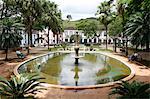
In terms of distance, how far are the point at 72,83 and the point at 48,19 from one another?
37948mm

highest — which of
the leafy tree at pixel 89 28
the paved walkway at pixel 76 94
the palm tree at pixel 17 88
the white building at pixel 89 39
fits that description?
the leafy tree at pixel 89 28

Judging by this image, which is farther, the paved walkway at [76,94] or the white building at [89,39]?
the white building at [89,39]

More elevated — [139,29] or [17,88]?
[139,29]

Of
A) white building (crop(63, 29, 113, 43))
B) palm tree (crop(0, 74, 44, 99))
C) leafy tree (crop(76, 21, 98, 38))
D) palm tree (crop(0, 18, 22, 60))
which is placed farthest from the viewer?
white building (crop(63, 29, 113, 43))

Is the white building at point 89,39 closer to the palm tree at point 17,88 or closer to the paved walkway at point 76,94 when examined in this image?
the paved walkway at point 76,94

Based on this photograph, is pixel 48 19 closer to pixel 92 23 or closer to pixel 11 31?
pixel 11 31

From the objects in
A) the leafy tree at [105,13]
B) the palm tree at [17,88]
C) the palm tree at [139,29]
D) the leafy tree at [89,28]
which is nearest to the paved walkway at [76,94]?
the palm tree at [17,88]

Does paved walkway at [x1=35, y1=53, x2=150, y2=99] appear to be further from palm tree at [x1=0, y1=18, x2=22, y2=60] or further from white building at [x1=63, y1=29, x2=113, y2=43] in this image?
white building at [x1=63, y1=29, x2=113, y2=43]

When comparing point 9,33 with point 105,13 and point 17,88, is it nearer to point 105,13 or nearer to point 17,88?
point 17,88

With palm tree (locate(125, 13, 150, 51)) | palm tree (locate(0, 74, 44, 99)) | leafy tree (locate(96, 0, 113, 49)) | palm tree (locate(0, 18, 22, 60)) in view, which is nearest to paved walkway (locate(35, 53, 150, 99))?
palm tree (locate(0, 74, 44, 99))

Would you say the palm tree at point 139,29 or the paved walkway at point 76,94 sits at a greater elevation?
the palm tree at point 139,29

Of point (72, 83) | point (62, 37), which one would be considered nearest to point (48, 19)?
point (72, 83)

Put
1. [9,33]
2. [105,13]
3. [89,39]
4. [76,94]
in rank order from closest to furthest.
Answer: [76,94] < [9,33] < [105,13] < [89,39]

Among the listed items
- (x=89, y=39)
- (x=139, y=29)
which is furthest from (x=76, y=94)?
(x=89, y=39)
